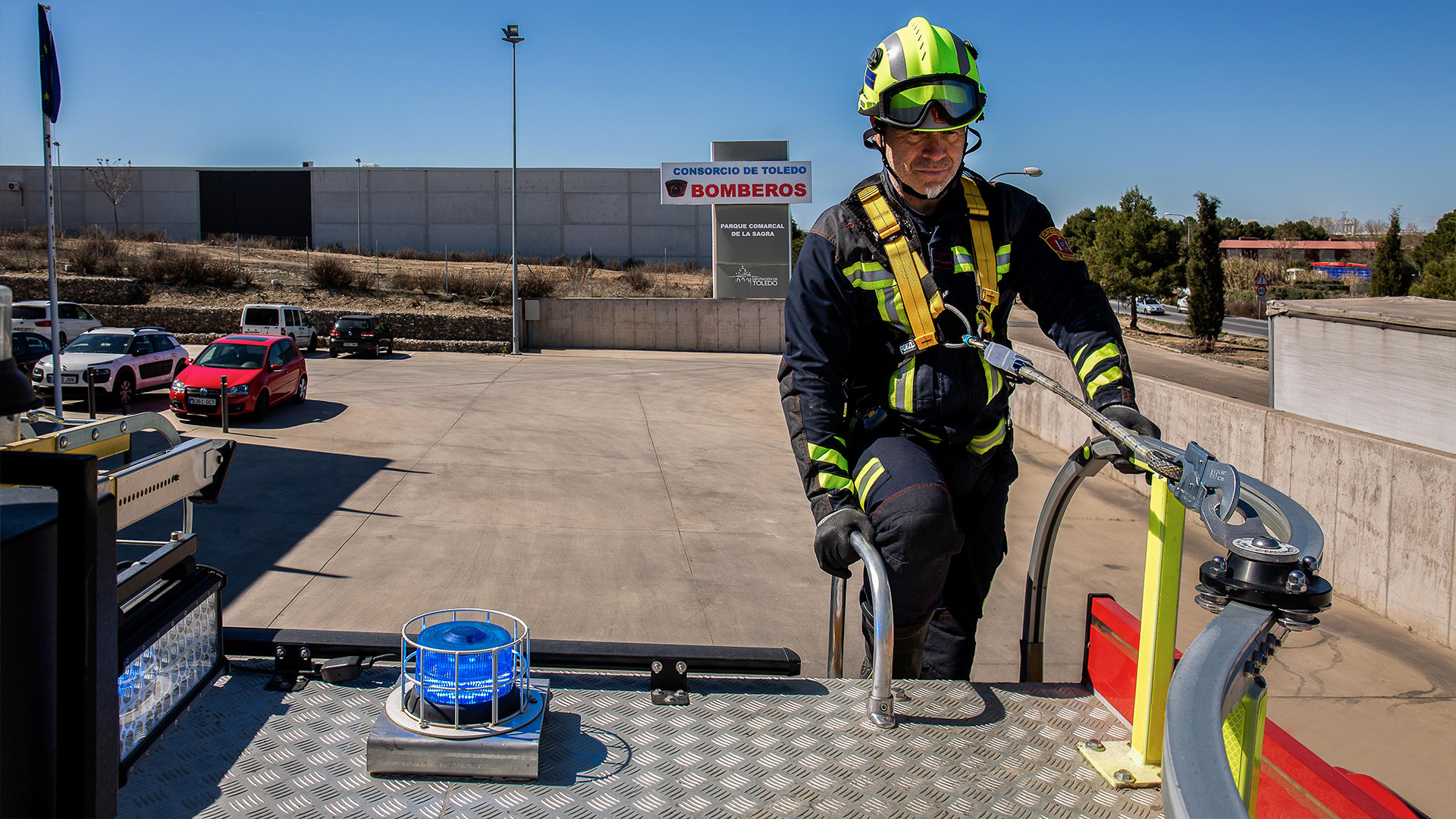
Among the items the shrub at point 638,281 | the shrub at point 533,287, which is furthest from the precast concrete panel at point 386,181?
the shrub at point 533,287

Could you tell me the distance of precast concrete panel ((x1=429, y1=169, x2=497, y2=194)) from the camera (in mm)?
55406

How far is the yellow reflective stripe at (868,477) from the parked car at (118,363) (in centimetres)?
1732

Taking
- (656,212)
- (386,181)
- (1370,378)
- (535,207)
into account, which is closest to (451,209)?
(386,181)

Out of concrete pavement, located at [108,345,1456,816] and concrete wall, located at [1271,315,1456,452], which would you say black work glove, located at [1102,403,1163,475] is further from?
concrete wall, located at [1271,315,1456,452]

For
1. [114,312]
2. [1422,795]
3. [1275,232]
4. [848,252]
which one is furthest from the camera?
[1275,232]

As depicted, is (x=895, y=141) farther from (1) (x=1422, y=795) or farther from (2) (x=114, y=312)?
(2) (x=114, y=312)

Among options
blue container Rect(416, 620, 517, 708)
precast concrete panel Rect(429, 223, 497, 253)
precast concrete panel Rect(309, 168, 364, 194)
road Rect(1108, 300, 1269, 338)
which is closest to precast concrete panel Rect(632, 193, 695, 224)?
precast concrete panel Rect(429, 223, 497, 253)

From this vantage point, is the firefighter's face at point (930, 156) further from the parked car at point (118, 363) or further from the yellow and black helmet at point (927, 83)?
the parked car at point (118, 363)

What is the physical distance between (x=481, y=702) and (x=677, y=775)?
440mm

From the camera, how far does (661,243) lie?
5572 cm

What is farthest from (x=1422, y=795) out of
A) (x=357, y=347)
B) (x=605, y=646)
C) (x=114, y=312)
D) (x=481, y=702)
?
(x=114, y=312)

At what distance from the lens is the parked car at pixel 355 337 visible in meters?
28.3

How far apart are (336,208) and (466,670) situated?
6050 cm

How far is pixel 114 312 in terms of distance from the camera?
31.6 m
